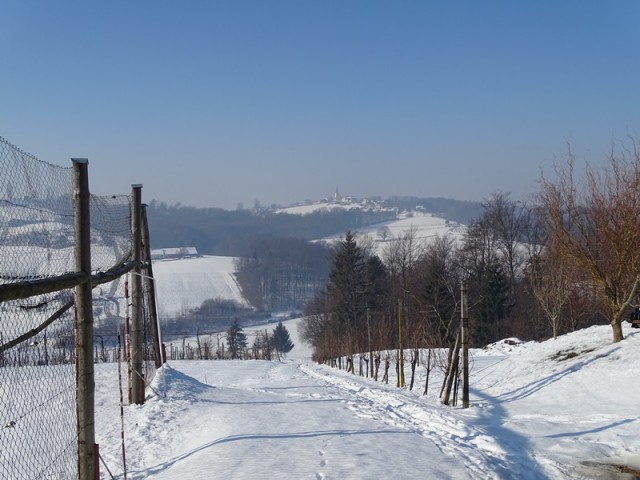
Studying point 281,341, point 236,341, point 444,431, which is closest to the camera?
point 444,431

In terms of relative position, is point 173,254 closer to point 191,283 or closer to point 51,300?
point 191,283

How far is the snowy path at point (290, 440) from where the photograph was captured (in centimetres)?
689

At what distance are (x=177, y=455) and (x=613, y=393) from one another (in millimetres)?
9588

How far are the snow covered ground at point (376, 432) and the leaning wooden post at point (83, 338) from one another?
1191mm

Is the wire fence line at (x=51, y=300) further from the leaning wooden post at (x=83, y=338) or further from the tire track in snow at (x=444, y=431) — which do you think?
the tire track in snow at (x=444, y=431)

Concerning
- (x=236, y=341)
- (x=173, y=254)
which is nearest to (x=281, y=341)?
(x=236, y=341)

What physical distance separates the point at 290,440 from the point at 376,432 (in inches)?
56.7

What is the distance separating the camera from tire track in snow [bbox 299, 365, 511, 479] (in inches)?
306

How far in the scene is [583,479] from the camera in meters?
7.75

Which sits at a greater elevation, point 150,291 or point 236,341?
point 150,291

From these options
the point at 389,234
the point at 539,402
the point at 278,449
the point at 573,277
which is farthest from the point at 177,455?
the point at 389,234

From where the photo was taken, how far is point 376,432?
8.99 meters

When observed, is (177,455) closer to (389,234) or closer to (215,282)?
(215,282)

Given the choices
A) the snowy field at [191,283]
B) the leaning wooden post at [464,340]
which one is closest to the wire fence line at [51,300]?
the leaning wooden post at [464,340]
